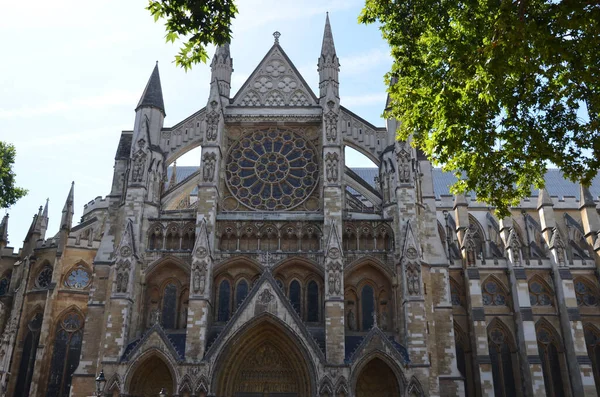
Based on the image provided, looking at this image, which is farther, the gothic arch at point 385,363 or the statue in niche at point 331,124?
the statue in niche at point 331,124

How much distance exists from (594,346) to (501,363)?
20.3ft

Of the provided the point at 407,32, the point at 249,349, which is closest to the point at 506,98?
the point at 407,32

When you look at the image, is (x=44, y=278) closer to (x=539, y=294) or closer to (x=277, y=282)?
(x=277, y=282)

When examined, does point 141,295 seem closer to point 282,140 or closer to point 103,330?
point 103,330

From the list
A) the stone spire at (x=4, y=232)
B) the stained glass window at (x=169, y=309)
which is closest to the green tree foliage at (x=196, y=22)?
the stained glass window at (x=169, y=309)

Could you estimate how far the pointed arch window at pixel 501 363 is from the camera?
32562mm

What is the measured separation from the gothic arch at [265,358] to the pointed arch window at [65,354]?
34.5ft

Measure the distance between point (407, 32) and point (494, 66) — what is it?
4.11 meters

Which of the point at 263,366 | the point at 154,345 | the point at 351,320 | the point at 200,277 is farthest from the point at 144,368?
the point at 351,320

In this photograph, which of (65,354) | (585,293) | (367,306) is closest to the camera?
(367,306)

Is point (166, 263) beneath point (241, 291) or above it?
above

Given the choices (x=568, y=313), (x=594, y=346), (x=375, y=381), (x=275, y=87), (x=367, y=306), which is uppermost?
(x=275, y=87)

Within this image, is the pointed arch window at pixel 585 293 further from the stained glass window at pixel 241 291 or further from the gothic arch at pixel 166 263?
the gothic arch at pixel 166 263

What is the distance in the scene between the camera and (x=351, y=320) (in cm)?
2556
